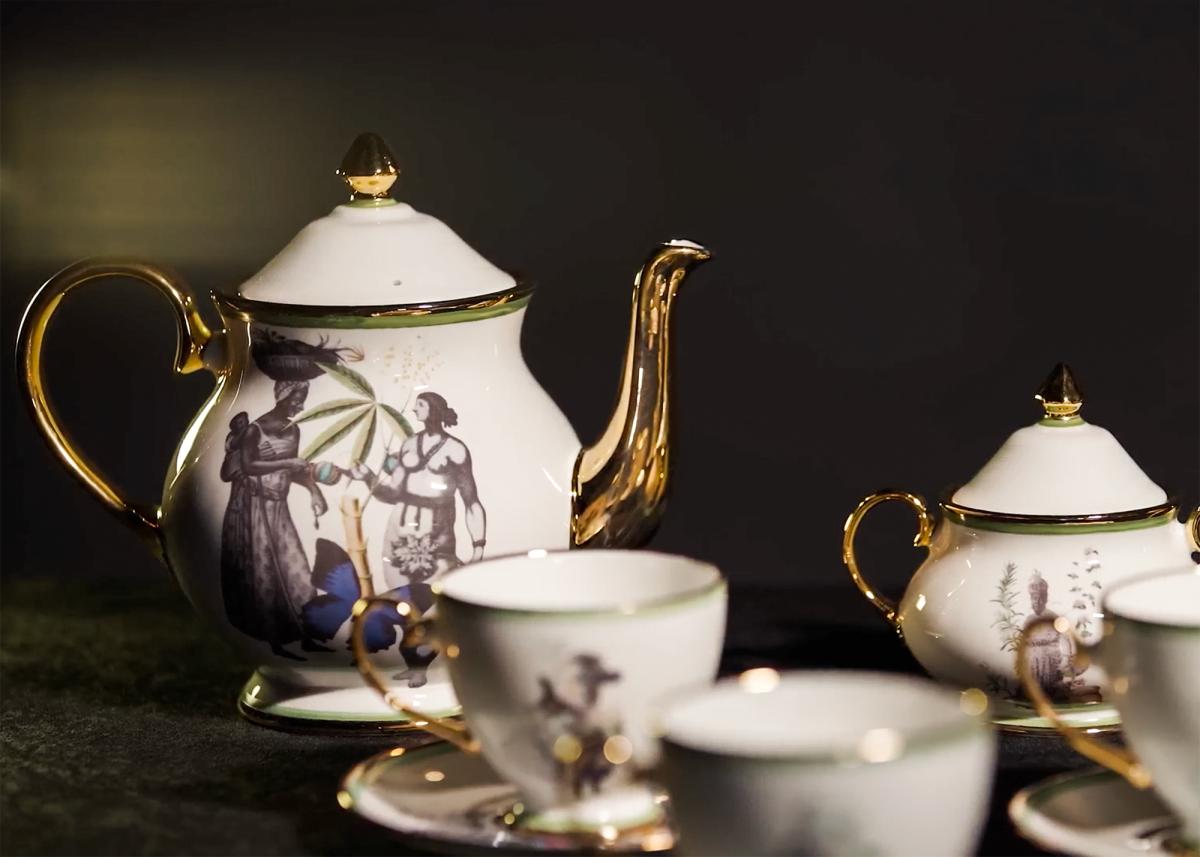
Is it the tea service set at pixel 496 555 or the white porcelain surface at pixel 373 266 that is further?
the white porcelain surface at pixel 373 266

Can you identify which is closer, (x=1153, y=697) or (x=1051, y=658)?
(x=1153, y=697)

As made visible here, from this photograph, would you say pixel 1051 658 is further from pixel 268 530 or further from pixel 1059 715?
pixel 268 530

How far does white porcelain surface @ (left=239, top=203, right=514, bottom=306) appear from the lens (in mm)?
903

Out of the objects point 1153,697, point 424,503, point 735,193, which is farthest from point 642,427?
point 735,193

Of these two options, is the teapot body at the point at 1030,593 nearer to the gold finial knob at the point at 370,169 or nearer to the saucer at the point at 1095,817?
the saucer at the point at 1095,817

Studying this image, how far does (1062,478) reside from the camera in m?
0.90

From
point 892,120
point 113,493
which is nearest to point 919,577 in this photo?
point 113,493

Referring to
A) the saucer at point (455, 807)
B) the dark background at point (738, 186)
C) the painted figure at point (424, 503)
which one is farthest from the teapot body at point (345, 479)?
the dark background at point (738, 186)

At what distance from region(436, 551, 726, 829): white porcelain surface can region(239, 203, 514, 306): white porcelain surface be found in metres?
0.20

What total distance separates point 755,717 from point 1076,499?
0.28 metres

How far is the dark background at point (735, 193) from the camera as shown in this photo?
1374 mm

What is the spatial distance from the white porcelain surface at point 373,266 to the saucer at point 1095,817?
33cm

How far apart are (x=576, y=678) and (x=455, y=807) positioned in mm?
94

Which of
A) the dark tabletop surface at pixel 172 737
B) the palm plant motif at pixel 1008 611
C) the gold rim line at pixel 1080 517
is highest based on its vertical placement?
the gold rim line at pixel 1080 517
